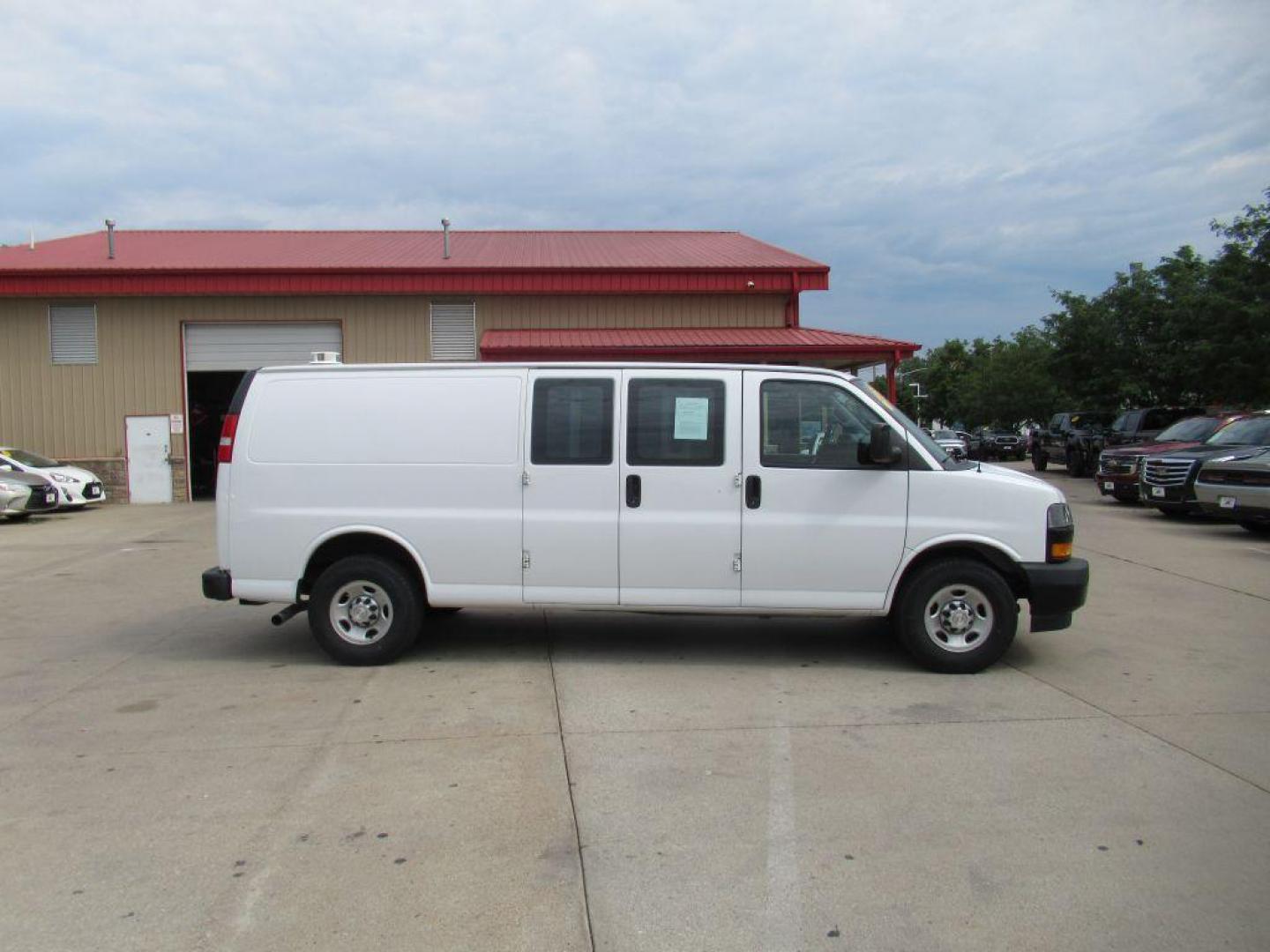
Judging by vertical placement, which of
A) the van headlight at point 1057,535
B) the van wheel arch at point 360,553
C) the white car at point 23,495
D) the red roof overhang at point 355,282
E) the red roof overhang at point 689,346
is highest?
the red roof overhang at point 355,282

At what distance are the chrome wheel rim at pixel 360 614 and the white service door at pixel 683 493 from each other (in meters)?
1.66

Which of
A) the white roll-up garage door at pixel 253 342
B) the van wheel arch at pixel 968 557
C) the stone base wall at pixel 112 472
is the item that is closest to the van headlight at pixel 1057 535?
the van wheel arch at pixel 968 557

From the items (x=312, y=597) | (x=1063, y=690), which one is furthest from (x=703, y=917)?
(x=312, y=597)

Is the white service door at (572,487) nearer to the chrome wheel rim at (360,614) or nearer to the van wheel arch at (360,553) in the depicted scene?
the van wheel arch at (360,553)

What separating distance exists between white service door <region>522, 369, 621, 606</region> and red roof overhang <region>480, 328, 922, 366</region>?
14.1 meters

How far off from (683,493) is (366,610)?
7.56 ft

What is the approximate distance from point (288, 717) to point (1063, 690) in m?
4.68

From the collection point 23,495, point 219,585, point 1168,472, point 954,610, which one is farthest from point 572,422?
point 23,495

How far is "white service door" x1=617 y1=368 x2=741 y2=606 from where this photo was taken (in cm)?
675

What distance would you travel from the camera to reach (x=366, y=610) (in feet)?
23.1

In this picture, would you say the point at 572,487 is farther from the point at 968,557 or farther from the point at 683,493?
the point at 968,557

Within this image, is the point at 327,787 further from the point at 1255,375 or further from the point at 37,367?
the point at 1255,375

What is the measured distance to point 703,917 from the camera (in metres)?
3.55

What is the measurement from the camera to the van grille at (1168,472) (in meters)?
17.0
